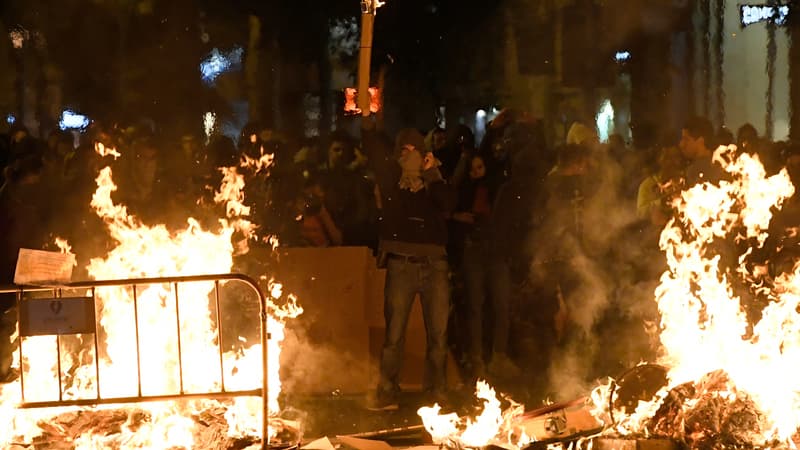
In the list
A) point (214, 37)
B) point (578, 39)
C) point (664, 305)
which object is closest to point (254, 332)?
point (664, 305)

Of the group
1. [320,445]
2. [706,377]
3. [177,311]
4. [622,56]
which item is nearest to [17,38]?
[177,311]

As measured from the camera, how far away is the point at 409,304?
9688mm

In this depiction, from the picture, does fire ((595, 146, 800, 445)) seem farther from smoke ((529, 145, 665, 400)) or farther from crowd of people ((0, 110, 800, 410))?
smoke ((529, 145, 665, 400))

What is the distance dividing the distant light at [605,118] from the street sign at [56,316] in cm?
735

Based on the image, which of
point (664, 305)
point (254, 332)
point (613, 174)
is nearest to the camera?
point (664, 305)

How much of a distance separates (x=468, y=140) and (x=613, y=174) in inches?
61.4

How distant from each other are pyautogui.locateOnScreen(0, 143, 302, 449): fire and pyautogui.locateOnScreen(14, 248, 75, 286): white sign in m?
0.72

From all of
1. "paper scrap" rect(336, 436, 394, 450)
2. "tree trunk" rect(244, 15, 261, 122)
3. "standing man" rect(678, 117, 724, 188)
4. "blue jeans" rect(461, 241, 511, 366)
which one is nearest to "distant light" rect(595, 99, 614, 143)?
"standing man" rect(678, 117, 724, 188)

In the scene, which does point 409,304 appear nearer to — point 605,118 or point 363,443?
point 363,443

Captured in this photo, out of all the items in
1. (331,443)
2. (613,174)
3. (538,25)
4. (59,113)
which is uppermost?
(538,25)

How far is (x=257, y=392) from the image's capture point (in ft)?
24.3

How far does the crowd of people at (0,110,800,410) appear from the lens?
10359 millimetres

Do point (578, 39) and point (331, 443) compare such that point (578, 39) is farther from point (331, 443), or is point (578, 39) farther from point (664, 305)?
point (331, 443)

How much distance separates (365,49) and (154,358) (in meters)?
3.38
